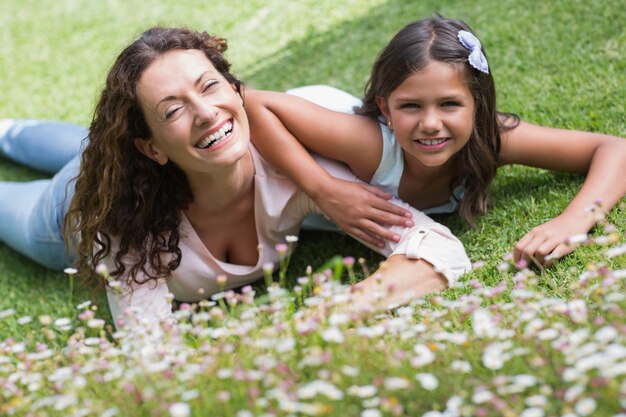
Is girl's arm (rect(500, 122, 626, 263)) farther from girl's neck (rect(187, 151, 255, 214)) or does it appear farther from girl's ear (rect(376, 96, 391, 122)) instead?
girl's neck (rect(187, 151, 255, 214))

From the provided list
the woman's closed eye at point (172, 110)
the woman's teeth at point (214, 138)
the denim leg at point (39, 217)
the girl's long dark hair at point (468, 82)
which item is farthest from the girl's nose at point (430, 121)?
the denim leg at point (39, 217)

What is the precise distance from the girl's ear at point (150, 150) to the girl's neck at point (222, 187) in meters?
0.18

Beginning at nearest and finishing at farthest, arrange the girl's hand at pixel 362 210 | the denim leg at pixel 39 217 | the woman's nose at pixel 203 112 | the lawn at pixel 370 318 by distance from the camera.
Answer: the lawn at pixel 370 318 → the woman's nose at pixel 203 112 → the girl's hand at pixel 362 210 → the denim leg at pixel 39 217

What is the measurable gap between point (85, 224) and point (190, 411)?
5.06 ft

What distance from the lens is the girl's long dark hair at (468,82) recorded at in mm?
3217

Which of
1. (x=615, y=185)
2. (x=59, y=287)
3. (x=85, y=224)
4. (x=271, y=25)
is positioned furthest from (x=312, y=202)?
(x=271, y=25)

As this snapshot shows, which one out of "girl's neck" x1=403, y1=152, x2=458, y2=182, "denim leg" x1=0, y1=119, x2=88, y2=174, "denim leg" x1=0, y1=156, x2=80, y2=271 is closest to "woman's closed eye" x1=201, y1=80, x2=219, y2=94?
"girl's neck" x1=403, y1=152, x2=458, y2=182

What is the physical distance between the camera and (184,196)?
3.45 metres

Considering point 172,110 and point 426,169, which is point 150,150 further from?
point 426,169

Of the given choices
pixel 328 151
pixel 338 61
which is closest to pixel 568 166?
pixel 328 151

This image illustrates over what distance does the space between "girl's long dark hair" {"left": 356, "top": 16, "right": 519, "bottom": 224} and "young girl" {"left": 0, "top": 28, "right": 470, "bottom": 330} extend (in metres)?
0.29

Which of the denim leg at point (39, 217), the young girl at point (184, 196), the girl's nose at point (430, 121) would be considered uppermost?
the girl's nose at point (430, 121)

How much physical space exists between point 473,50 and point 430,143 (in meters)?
0.39

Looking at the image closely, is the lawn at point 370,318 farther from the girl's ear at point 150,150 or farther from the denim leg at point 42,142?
the girl's ear at point 150,150
